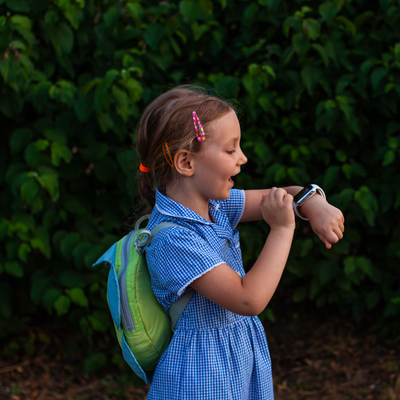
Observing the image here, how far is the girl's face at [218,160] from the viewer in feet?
4.28

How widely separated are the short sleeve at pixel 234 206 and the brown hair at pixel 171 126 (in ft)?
0.78

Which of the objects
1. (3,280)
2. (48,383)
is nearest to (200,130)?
(3,280)

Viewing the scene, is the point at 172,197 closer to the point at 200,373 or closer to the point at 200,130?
the point at 200,130

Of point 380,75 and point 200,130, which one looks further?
point 380,75

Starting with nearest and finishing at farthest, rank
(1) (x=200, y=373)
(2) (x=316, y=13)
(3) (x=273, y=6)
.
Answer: (1) (x=200, y=373), (3) (x=273, y=6), (2) (x=316, y=13)

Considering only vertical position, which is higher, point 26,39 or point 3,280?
point 26,39

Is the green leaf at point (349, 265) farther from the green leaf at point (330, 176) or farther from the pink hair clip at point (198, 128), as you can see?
the pink hair clip at point (198, 128)

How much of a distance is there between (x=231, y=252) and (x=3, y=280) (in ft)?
6.13

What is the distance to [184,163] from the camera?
1330 millimetres

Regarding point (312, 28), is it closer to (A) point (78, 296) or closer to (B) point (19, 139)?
(B) point (19, 139)

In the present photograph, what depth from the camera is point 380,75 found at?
2.27 metres

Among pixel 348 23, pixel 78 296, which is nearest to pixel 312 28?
pixel 348 23

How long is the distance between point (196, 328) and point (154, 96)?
150 cm

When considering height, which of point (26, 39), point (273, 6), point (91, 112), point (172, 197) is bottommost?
point (172, 197)
